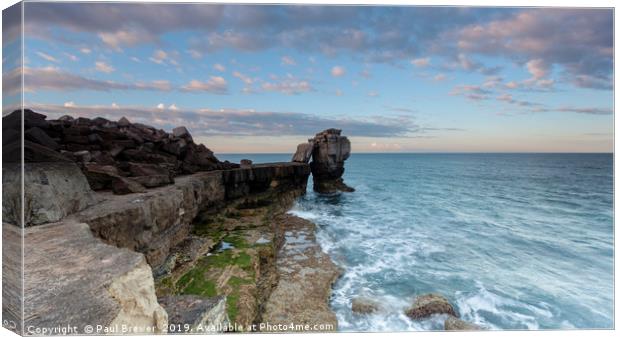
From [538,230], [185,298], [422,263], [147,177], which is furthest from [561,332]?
[538,230]

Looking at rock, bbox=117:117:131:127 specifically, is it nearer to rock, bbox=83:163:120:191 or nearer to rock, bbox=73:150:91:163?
→ rock, bbox=73:150:91:163

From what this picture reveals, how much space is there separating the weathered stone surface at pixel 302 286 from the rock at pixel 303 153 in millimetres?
16768

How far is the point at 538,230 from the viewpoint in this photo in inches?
687

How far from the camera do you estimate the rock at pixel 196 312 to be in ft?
13.1

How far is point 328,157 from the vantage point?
107 feet

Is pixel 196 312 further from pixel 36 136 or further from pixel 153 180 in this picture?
pixel 153 180

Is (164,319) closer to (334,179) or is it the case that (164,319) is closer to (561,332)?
(561,332)

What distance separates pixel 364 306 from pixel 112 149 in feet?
33.3

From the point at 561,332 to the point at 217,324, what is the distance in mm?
5218

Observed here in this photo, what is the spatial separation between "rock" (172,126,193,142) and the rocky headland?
0.07 m

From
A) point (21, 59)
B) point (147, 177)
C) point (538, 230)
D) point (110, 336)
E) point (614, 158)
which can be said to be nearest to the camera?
point (110, 336)

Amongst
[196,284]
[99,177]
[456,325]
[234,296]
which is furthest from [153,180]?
[456,325]

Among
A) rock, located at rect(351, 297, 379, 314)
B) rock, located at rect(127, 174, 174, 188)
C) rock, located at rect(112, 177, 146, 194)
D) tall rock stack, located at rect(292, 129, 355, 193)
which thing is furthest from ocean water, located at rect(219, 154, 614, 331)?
tall rock stack, located at rect(292, 129, 355, 193)

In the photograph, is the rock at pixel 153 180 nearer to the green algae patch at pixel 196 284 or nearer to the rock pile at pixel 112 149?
the rock pile at pixel 112 149
